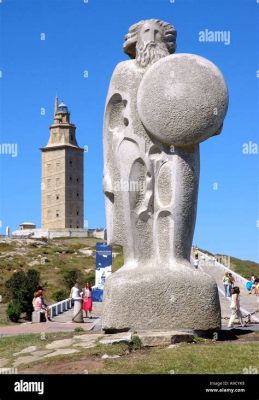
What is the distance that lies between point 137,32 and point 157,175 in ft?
7.81

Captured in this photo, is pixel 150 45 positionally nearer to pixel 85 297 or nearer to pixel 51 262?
pixel 85 297

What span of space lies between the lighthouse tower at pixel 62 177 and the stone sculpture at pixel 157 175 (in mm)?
93316

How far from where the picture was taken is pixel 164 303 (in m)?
11.3

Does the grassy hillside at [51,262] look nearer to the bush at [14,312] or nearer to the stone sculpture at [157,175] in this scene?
the bush at [14,312]

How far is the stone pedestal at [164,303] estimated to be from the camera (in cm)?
1128

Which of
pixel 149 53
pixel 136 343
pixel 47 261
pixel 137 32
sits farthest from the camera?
pixel 47 261

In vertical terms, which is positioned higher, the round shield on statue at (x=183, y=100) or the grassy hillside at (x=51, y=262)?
the round shield on statue at (x=183, y=100)

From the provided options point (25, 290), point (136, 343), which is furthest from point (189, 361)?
point (25, 290)

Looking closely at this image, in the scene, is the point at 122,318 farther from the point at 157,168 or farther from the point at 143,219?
the point at 157,168

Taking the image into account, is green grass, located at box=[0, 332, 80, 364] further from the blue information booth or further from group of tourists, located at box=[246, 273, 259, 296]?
group of tourists, located at box=[246, 273, 259, 296]

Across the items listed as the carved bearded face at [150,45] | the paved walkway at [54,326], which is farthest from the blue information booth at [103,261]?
the carved bearded face at [150,45]

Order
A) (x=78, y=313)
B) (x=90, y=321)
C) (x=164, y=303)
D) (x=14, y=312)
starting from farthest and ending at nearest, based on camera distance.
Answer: (x=14, y=312) → (x=90, y=321) → (x=78, y=313) → (x=164, y=303)
